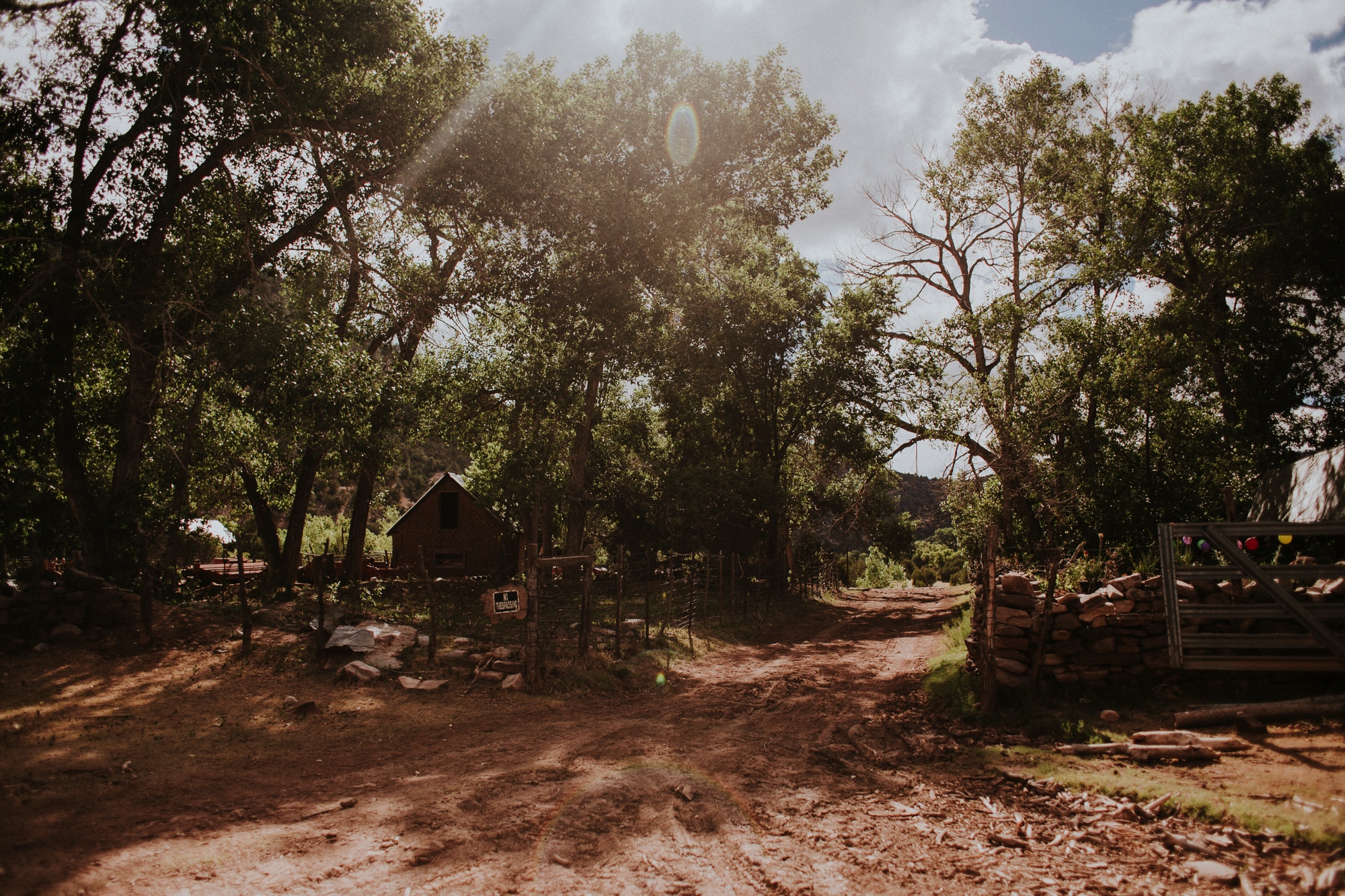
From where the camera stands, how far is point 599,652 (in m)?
13.3

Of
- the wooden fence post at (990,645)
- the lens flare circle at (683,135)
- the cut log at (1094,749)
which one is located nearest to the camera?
the cut log at (1094,749)

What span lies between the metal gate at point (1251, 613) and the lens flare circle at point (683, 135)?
13.9m

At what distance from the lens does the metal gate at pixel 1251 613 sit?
725 centimetres

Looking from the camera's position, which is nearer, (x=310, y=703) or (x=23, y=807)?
(x=23, y=807)

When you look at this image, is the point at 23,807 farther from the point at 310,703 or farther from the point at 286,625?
the point at 286,625

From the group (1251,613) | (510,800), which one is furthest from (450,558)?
(1251,613)

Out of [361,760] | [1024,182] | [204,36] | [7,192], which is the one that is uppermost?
[1024,182]

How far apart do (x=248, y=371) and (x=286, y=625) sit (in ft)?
17.3

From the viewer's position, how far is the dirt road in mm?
4914

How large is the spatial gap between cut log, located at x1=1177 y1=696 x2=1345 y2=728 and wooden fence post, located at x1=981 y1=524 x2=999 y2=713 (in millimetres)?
2024

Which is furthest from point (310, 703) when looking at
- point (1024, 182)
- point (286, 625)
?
point (1024, 182)

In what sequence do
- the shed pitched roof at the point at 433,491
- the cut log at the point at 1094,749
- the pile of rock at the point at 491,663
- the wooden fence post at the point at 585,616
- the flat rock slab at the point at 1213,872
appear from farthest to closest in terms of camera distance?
1. the shed pitched roof at the point at 433,491
2. the wooden fence post at the point at 585,616
3. the pile of rock at the point at 491,663
4. the cut log at the point at 1094,749
5. the flat rock slab at the point at 1213,872

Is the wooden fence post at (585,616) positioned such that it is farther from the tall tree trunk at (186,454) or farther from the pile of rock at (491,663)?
the tall tree trunk at (186,454)

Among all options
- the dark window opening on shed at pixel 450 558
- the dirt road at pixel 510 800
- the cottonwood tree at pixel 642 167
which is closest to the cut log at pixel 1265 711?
the dirt road at pixel 510 800
